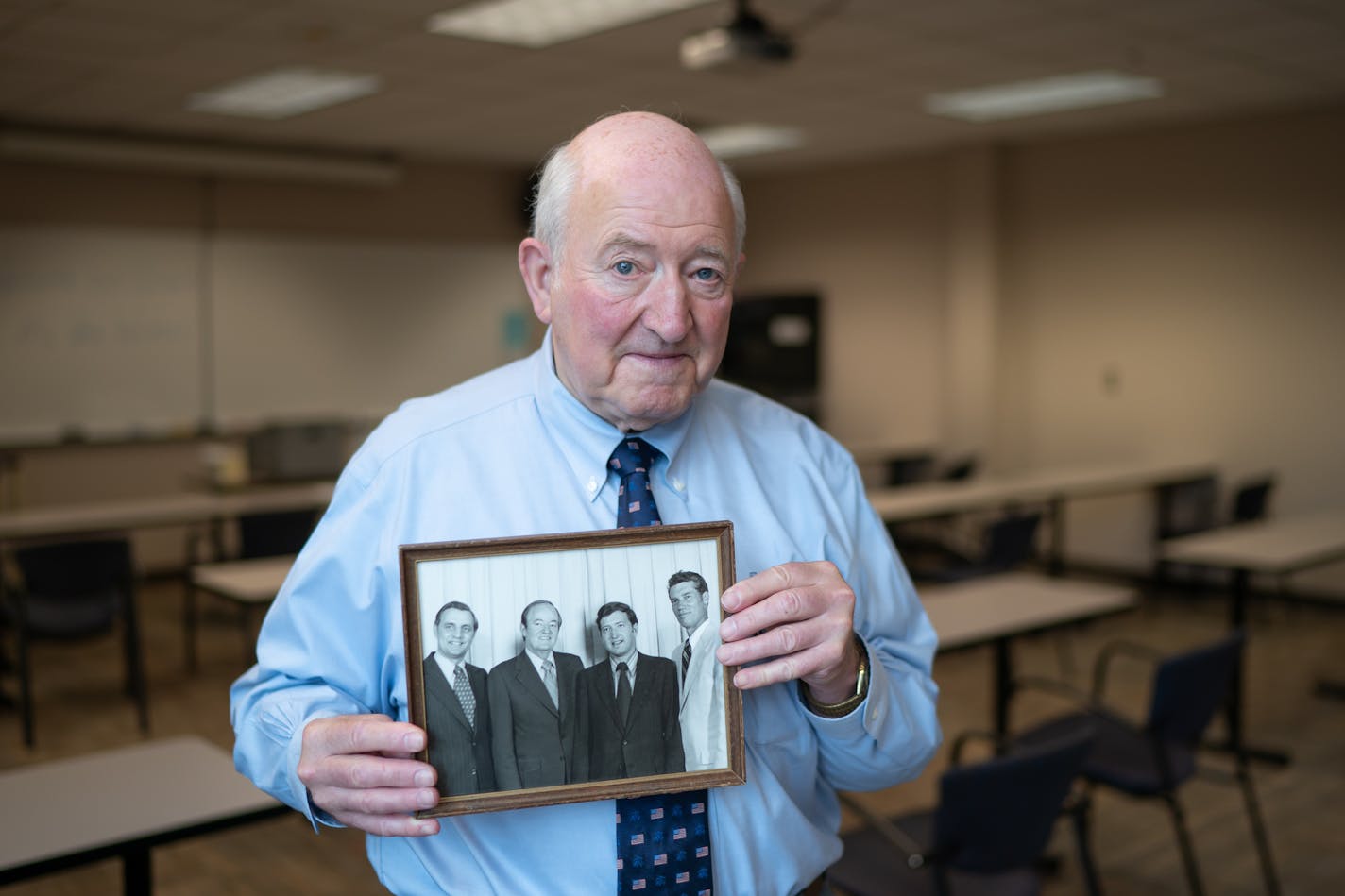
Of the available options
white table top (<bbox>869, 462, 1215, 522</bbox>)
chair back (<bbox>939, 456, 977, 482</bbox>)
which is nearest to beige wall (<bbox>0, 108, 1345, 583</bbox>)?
white table top (<bbox>869, 462, 1215, 522</bbox>)

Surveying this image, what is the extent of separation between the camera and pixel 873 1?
4.65 m

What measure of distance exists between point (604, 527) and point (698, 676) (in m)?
0.23

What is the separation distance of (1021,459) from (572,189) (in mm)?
8074

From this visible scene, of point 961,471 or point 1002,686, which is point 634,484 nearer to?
point 1002,686

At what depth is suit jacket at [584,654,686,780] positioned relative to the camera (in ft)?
3.66

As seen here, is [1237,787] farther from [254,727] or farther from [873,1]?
[254,727]

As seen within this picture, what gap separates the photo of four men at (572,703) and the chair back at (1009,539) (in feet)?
15.0

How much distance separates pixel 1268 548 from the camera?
4953 millimetres

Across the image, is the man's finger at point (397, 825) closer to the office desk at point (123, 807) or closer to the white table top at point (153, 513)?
the office desk at point (123, 807)

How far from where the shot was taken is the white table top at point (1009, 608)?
134 inches

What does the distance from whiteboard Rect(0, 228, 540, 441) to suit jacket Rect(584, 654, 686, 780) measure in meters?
7.72

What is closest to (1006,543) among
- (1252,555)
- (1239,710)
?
(1252,555)

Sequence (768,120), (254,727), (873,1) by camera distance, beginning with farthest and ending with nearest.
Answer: (768,120) → (873,1) → (254,727)

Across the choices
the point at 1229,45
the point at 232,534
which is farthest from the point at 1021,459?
the point at 232,534
